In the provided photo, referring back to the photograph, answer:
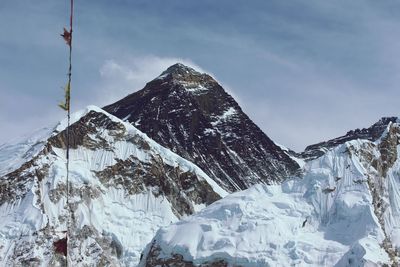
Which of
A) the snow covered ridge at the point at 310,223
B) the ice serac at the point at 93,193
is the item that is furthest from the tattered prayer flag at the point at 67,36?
the ice serac at the point at 93,193

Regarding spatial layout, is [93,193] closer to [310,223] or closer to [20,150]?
[20,150]

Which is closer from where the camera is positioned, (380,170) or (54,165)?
(380,170)

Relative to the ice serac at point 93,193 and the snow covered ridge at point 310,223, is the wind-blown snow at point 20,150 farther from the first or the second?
the snow covered ridge at point 310,223

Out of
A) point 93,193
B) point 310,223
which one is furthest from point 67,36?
point 93,193

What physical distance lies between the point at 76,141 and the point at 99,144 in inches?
182

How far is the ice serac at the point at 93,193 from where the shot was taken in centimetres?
14738

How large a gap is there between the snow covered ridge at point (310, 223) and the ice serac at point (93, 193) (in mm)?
26684

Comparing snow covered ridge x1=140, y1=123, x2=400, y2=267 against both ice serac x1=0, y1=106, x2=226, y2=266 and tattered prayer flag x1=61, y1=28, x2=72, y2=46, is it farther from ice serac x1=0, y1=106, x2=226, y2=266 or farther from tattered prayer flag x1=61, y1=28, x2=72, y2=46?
tattered prayer flag x1=61, y1=28, x2=72, y2=46

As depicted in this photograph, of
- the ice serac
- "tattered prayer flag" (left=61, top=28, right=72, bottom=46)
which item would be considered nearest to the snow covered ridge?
the ice serac

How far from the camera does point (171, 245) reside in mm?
122750

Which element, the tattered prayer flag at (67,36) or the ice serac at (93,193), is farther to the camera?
the ice serac at (93,193)

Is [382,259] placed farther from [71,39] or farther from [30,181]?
[71,39]

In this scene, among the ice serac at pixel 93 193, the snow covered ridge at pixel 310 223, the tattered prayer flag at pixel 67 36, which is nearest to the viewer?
the tattered prayer flag at pixel 67 36

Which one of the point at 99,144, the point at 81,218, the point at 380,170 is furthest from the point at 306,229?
the point at 99,144
